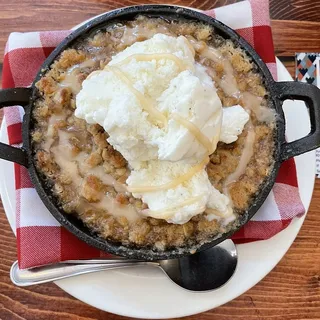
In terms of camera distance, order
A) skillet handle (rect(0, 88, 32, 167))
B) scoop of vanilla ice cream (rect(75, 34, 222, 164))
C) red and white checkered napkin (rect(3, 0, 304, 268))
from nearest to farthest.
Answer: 1. scoop of vanilla ice cream (rect(75, 34, 222, 164))
2. skillet handle (rect(0, 88, 32, 167))
3. red and white checkered napkin (rect(3, 0, 304, 268))

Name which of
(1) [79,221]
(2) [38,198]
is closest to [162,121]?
(1) [79,221]

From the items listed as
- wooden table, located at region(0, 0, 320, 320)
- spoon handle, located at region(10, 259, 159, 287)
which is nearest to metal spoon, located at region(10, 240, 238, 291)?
spoon handle, located at region(10, 259, 159, 287)

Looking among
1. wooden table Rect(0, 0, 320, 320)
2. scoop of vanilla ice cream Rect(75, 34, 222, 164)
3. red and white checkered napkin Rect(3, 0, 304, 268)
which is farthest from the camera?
wooden table Rect(0, 0, 320, 320)

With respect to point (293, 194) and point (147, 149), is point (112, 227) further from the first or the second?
point (293, 194)

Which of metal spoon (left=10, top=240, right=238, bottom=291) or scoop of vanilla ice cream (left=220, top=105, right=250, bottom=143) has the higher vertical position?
scoop of vanilla ice cream (left=220, top=105, right=250, bottom=143)

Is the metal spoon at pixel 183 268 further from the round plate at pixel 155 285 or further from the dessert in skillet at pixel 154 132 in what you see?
the dessert in skillet at pixel 154 132

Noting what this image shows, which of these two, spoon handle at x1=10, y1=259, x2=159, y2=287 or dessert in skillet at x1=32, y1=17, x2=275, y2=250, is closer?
dessert in skillet at x1=32, y1=17, x2=275, y2=250

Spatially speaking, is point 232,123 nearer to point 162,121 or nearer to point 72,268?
point 162,121

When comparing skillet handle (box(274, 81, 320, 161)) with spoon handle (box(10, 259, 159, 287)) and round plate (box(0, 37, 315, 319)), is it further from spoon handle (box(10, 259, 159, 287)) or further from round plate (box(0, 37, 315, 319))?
spoon handle (box(10, 259, 159, 287))
